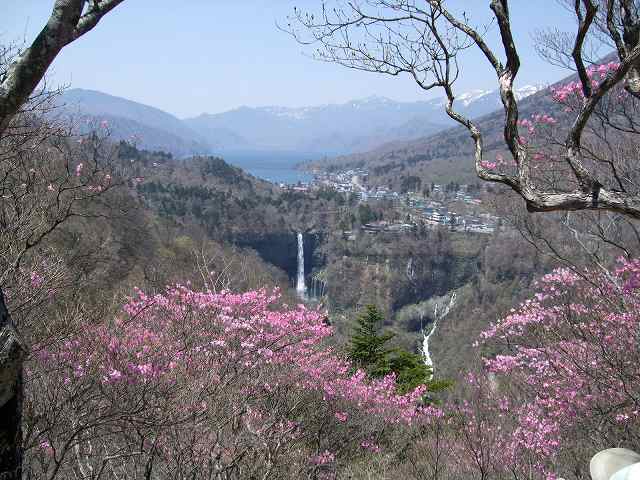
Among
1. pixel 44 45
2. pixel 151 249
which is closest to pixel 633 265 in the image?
pixel 44 45

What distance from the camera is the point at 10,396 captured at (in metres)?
2.39

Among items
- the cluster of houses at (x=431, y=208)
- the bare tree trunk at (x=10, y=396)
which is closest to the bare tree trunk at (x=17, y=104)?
the bare tree trunk at (x=10, y=396)

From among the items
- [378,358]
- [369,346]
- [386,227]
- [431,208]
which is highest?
[369,346]

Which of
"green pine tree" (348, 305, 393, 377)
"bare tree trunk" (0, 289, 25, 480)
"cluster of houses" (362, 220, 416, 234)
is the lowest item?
"cluster of houses" (362, 220, 416, 234)

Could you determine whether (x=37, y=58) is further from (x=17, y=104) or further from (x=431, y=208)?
(x=431, y=208)

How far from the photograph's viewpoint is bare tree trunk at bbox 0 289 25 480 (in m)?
2.27

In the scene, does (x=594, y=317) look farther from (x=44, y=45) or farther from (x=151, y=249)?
(x=151, y=249)

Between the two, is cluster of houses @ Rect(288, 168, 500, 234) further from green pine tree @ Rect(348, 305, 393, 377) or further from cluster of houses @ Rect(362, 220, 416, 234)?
green pine tree @ Rect(348, 305, 393, 377)

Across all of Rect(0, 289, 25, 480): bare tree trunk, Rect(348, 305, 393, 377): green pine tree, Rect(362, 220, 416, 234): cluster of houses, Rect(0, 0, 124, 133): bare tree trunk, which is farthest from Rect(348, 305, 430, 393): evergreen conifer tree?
Rect(362, 220, 416, 234): cluster of houses

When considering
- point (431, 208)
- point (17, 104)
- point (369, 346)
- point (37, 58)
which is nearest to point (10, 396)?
point (17, 104)

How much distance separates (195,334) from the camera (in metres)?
5.66

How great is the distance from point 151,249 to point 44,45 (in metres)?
28.0

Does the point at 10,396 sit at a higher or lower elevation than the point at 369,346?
higher

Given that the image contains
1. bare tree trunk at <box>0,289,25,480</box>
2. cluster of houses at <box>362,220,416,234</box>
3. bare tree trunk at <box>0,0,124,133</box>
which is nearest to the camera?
bare tree trunk at <box>0,289,25,480</box>
